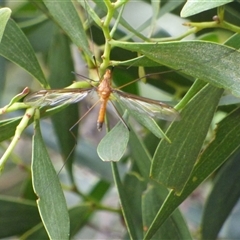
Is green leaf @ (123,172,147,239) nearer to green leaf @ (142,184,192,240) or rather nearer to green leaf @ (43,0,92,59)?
green leaf @ (142,184,192,240)

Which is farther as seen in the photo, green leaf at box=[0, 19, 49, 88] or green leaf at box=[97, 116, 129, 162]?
green leaf at box=[0, 19, 49, 88]

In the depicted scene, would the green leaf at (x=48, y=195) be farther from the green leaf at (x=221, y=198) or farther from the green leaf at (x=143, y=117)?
the green leaf at (x=221, y=198)

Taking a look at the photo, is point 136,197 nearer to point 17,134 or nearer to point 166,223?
point 166,223

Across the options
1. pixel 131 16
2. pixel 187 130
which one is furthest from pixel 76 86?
pixel 131 16

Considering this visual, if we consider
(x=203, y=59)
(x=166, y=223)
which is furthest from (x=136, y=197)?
(x=203, y=59)

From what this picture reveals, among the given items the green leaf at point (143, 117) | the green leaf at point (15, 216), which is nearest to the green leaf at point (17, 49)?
the green leaf at point (143, 117)

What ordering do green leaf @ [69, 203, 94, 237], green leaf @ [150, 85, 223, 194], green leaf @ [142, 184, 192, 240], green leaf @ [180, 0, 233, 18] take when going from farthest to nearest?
green leaf @ [69, 203, 94, 237] → green leaf @ [142, 184, 192, 240] → green leaf @ [150, 85, 223, 194] → green leaf @ [180, 0, 233, 18]

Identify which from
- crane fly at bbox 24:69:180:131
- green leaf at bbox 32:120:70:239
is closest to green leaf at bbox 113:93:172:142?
crane fly at bbox 24:69:180:131
